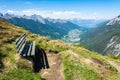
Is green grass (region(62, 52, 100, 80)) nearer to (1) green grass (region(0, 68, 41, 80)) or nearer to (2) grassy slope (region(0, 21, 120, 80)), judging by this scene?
(2) grassy slope (region(0, 21, 120, 80))

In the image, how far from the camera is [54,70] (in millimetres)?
32875

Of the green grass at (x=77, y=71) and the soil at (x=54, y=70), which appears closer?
the green grass at (x=77, y=71)

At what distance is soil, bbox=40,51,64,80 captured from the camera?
30.6m

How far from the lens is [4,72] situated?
26609 millimetres

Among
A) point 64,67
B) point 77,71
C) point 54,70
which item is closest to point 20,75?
point 54,70

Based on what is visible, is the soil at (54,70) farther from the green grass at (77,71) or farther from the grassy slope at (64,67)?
the green grass at (77,71)

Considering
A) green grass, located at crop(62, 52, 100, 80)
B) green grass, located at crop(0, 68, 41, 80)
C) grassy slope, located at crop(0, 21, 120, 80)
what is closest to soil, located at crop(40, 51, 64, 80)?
grassy slope, located at crop(0, 21, 120, 80)

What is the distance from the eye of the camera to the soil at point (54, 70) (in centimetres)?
3058

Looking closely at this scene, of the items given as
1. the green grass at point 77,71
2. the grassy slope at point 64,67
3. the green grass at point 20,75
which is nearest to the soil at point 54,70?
the grassy slope at point 64,67

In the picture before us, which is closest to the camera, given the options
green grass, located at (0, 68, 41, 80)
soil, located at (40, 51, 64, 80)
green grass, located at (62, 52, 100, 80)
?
green grass, located at (0, 68, 41, 80)

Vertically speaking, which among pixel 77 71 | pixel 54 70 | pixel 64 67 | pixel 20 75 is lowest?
pixel 54 70

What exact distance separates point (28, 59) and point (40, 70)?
7.81 ft

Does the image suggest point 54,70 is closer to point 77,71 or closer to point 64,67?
point 64,67

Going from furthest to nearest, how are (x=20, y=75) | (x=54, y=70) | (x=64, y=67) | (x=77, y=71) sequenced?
(x=54, y=70), (x=64, y=67), (x=77, y=71), (x=20, y=75)
